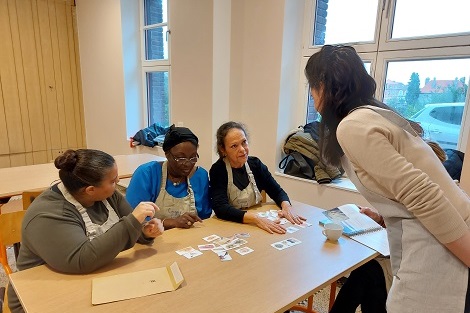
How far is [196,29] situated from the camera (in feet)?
9.91

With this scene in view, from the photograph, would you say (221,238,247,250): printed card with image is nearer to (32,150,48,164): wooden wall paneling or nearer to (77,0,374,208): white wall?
(77,0,374,208): white wall

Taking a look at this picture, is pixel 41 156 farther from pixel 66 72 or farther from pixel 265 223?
pixel 265 223

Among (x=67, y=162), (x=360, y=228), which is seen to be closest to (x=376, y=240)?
(x=360, y=228)

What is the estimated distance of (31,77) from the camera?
4340 mm

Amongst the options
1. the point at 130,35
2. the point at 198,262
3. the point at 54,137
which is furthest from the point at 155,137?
the point at 198,262

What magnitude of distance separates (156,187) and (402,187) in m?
1.28

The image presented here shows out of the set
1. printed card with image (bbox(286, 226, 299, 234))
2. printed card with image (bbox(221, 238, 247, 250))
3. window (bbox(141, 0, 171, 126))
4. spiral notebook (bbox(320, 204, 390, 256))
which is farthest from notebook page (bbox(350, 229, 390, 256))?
window (bbox(141, 0, 171, 126))

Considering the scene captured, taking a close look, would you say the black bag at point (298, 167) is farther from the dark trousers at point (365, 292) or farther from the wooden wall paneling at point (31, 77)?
the wooden wall paneling at point (31, 77)

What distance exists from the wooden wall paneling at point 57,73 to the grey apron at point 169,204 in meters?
3.66

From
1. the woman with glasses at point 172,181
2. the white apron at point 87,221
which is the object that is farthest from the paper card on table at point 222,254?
the white apron at point 87,221

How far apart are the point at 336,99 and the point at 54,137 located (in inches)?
187

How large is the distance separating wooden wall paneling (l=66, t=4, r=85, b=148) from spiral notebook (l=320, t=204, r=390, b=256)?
14.0 feet

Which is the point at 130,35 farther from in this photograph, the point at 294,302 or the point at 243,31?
the point at 294,302

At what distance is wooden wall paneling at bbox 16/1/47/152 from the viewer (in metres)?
4.18
